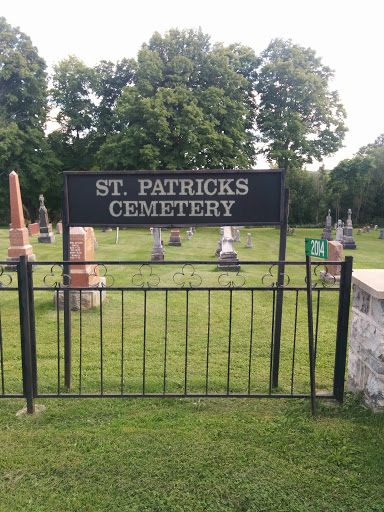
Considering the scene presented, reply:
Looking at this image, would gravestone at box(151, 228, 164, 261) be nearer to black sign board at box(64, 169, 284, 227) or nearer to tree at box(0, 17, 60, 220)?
black sign board at box(64, 169, 284, 227)

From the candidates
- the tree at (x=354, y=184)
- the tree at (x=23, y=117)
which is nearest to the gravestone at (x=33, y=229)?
the tree at (x=23, y=117)

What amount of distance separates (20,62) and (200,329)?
30.7 metres

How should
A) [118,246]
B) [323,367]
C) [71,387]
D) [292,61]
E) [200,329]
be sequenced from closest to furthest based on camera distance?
[71,387]
[323,367]
[200,329]
[118,246]
[292,61]

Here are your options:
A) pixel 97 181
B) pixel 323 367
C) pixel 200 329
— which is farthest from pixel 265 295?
pixel 97 181

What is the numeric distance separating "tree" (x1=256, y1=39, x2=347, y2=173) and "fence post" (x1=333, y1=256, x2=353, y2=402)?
28314mm

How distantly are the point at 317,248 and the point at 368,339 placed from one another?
1.01 metres

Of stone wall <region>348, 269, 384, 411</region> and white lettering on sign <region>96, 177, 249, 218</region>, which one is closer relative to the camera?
stone wall <region>348, 269, 384, 411</region>

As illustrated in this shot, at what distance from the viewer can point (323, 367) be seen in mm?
4785

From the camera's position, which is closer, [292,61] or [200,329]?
[200,329]

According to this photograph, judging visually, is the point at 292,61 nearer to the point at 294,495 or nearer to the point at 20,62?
the point at 20,62

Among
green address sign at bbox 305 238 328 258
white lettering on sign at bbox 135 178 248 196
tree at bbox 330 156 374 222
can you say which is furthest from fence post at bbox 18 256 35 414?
tree at bbox 330 156 374 222

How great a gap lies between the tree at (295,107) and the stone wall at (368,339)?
28.2 meters

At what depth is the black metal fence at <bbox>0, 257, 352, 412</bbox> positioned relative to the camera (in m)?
3.59

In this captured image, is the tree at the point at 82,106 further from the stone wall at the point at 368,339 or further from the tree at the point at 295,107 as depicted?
the stone wall at the point at 368,339
